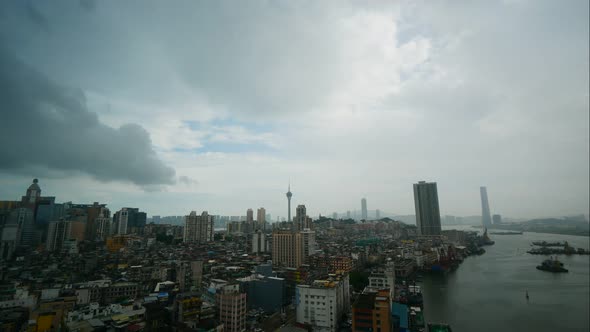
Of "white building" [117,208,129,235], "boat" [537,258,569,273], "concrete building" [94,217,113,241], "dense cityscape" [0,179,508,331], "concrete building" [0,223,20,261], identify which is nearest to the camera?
"dense cityscape" [0,179,508,331]

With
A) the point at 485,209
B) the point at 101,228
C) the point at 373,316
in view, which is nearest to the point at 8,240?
the point at 101,228

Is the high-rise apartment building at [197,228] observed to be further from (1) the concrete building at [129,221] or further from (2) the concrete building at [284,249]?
(2) the concrete building at [284,249]

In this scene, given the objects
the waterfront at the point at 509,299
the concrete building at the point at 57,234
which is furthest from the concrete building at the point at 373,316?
the concrete building at the point at 57,234

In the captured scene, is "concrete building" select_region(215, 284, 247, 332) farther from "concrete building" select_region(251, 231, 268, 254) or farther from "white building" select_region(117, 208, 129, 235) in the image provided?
"white building" select_region(117, 208, 129, 235)

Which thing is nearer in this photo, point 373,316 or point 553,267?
point 373,316

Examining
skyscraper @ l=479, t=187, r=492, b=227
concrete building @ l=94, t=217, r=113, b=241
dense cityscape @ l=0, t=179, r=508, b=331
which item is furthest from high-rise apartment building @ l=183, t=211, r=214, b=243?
skyscraper @ l=479, t=187, r=492, b=227

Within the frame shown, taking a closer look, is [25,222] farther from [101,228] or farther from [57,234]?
[101,228]
